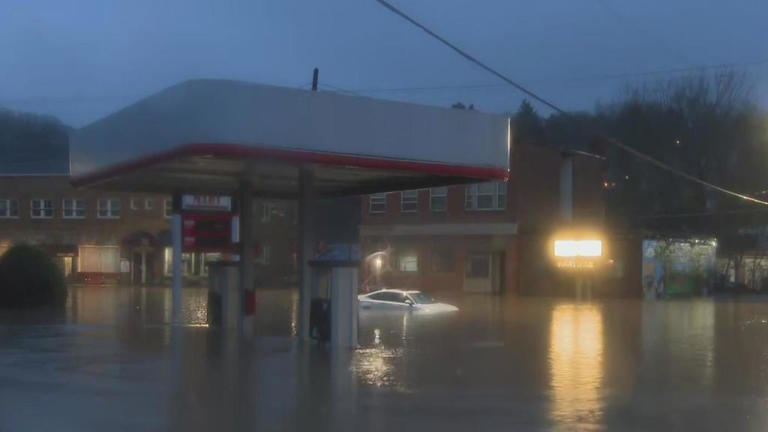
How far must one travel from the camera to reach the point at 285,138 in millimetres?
16453

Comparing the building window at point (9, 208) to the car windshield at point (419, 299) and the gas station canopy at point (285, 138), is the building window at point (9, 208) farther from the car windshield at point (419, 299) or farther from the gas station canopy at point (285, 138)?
the gas station canopy at point (285, 138)

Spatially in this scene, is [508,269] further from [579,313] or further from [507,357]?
[507,357]

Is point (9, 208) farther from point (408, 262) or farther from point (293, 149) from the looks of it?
point (293, 149)

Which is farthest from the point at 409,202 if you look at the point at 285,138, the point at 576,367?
the point at 285,138

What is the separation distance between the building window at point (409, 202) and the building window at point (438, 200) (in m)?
0.92

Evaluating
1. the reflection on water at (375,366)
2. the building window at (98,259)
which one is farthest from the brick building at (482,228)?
the reflection on water at (375,366)

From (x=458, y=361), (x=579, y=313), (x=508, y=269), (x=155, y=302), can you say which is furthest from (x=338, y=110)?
(x=508, y=269)

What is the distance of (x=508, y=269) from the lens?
52.2 meters

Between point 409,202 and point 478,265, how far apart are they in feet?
18.3

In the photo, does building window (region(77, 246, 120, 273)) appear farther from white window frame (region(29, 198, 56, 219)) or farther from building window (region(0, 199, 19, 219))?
building window (region(0, 199, 19, 219))

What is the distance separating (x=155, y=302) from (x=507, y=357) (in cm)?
2421

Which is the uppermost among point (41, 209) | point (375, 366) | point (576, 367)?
point (41, 209)

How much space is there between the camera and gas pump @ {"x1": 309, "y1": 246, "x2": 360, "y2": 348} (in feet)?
61.5

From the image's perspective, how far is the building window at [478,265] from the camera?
5316cm
